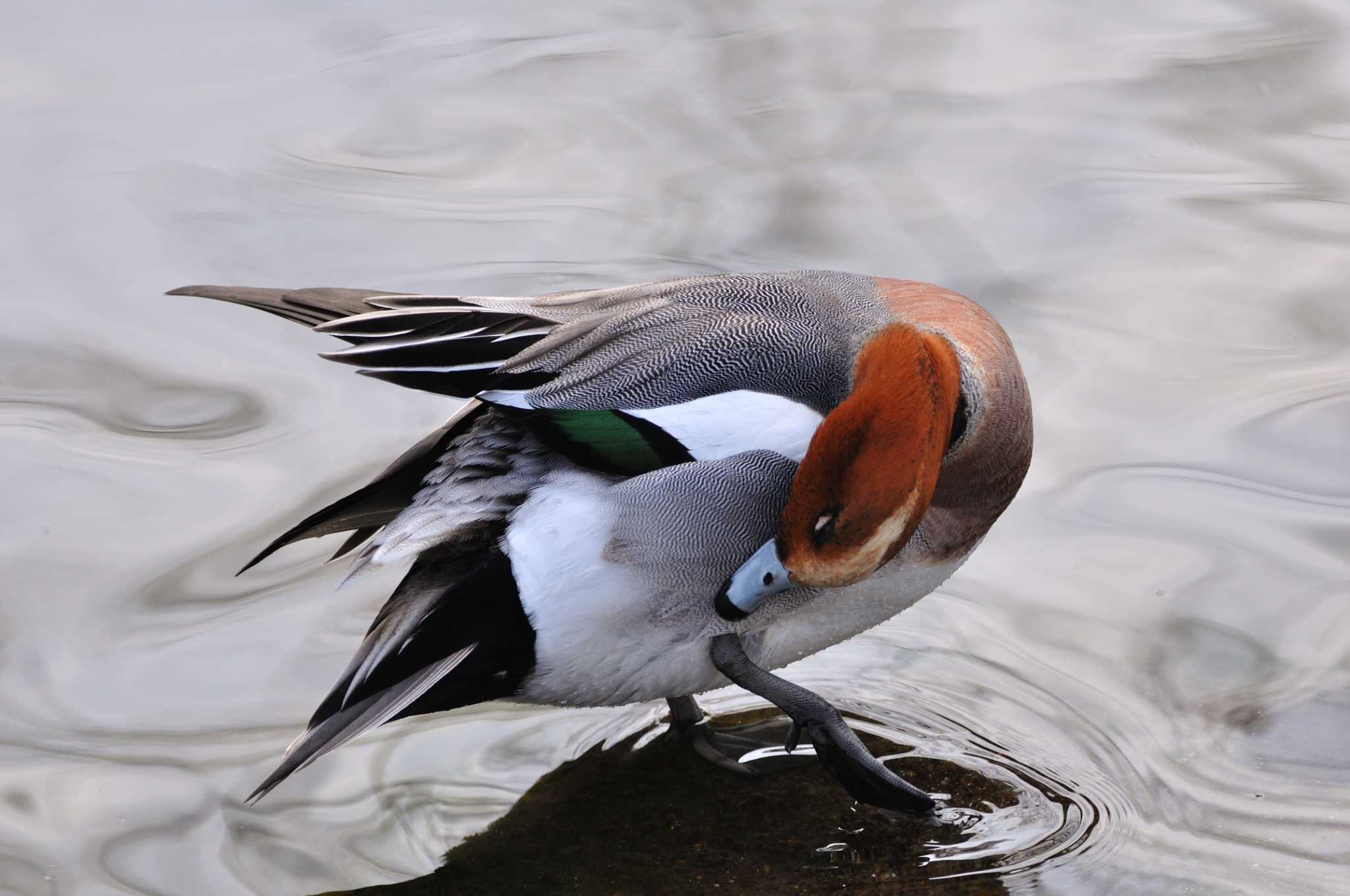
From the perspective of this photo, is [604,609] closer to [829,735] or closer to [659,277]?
[829,735]

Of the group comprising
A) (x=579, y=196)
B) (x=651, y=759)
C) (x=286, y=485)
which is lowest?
(x=651, y=759)

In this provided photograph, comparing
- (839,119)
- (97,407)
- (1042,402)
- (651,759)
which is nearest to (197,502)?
(97,407)

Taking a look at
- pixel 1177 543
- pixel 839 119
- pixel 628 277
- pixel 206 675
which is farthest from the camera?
pixel 839 119

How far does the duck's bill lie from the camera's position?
2754 mm

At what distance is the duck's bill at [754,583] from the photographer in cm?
275

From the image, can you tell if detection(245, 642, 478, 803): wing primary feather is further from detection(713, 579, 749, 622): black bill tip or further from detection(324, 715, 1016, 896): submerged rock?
detection(713, 579, 749, 622): black bill tip

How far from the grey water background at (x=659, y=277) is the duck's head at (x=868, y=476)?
634mm

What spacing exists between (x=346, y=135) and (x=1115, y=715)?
3.40m

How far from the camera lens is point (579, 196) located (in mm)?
5211

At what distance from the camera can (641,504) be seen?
2887 mm

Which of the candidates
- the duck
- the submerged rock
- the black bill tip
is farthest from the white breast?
A: the submerged rock

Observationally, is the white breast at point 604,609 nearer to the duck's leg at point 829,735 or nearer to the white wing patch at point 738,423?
the duck's leg at point 829,735

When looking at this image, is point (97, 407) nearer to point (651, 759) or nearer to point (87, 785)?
point (87, 785)

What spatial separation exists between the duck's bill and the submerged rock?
0.47m
